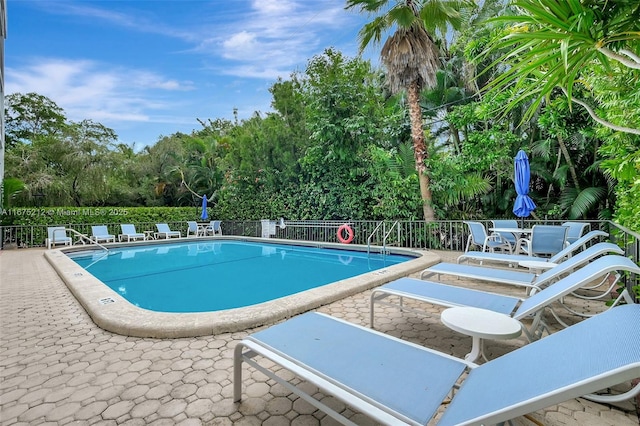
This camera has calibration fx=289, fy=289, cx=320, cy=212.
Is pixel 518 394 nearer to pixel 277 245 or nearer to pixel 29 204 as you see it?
pixel 277 245

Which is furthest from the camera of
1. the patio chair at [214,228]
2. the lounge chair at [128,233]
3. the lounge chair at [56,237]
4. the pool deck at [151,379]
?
the patio chair at [214,228]

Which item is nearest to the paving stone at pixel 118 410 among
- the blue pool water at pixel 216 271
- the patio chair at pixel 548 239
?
the blue pool water at pixel 216 271

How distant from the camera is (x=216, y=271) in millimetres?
7863

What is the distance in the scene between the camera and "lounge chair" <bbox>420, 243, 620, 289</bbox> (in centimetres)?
283

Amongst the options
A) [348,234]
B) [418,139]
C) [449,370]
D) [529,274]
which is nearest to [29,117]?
[348,234]

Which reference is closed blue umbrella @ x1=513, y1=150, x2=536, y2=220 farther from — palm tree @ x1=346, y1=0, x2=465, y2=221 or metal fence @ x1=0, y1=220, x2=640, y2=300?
palm tree @ x1=346, y1=0, x2=465, y2=221

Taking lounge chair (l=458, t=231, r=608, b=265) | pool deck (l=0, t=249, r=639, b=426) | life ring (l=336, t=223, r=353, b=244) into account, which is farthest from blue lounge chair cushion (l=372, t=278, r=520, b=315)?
life ring (l=336, t=223, r=353, b=244)

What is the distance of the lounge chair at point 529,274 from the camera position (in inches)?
112

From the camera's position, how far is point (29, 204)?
15547mm

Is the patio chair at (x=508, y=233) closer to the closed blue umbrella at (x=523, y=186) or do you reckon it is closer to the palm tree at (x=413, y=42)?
the closed blue umbrella at (x=523, y=186)

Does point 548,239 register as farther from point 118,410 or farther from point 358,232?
point 118,410

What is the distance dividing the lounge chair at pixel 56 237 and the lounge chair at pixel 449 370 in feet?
44.7

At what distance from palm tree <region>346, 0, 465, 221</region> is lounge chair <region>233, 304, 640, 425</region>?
8179 mm

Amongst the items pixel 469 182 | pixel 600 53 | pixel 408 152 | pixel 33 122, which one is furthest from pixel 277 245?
pixel 33 122
